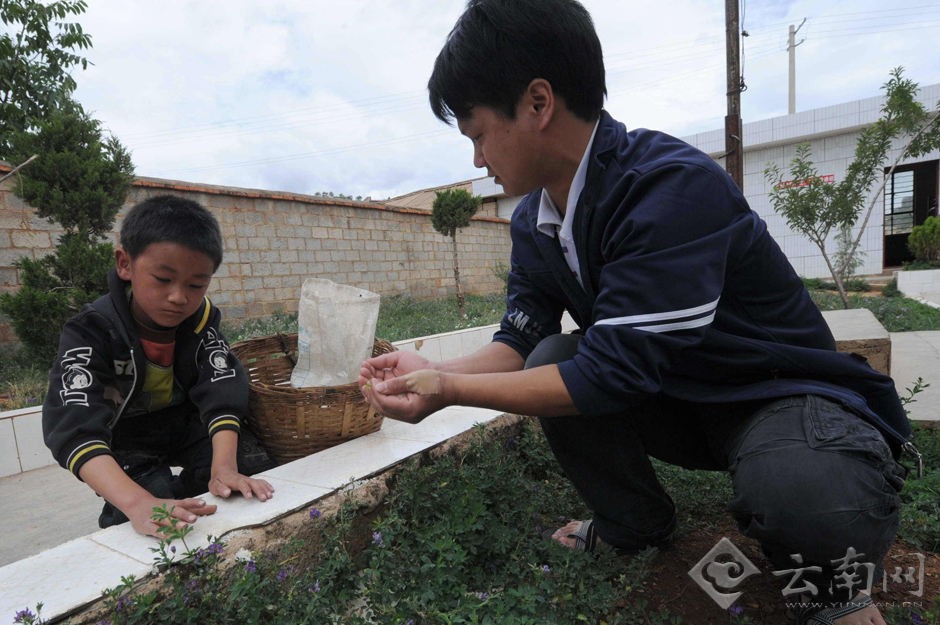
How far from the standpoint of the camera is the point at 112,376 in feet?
5.85

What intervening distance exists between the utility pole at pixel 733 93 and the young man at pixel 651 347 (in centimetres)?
691

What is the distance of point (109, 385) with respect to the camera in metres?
1.78

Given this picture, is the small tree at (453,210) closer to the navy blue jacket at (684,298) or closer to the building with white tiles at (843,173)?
the navy blue jacket at (684,298)

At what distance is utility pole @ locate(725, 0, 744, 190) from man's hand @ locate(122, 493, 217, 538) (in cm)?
763

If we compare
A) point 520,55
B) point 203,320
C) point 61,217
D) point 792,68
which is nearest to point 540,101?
point 520,55

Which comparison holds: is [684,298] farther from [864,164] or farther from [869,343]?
[864,164]

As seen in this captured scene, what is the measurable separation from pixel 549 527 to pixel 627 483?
383 millimetres

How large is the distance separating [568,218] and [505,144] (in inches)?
9.4

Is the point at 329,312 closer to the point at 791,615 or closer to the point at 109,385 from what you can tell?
the point at 109,385

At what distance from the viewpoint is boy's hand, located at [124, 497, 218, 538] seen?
133 cm

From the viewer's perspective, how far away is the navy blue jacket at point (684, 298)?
106 centimetres

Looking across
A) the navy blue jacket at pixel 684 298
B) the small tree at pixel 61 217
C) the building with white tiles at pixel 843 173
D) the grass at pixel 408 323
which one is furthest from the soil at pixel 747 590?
the building with white tiles at pixel 843 173

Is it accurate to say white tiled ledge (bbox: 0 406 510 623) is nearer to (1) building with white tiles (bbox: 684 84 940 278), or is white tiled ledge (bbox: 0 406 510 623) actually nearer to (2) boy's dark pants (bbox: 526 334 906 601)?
(2) boy's dark pants (bbox: 526 334 906 601)

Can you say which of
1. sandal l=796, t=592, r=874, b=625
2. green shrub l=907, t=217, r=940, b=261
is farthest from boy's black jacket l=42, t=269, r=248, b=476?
green shrub l=907, t=217, r=940, b=261
